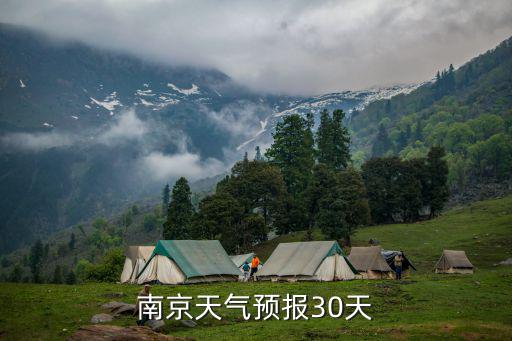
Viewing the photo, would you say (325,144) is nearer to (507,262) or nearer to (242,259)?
(242,259)

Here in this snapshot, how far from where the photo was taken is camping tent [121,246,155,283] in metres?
59.4

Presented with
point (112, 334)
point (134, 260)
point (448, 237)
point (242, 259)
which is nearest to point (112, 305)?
point (112, 334)

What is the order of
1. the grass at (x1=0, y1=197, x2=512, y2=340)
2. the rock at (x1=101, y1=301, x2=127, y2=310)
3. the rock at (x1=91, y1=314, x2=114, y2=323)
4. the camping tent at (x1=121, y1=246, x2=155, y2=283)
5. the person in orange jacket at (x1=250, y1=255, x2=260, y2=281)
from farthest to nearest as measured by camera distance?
the camping tent at (x1=121, y1=246, x2=155, y2=283), the person in orange jacket at (x1=250, y1=255, x2=260, y2=281), the rock at (x1=101, y1=301, x2=127, y2=310), the rock at (x1=91, y1=314, x2=114, y2=323), the grass at (x1=0, y1=197, x2=512, y2=340)

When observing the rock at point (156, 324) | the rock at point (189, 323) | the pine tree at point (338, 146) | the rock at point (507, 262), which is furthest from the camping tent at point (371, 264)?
the pine tree at point (338, 146)

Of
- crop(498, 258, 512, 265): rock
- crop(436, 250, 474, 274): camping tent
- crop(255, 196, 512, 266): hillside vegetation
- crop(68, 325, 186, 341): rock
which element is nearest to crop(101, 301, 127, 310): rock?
crop(68, 325, 186, 341): rock

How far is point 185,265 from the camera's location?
5003 cm

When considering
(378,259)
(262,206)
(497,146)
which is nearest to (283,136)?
(262,206)

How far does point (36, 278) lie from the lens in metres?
123

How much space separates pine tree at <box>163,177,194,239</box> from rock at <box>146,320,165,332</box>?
5983 centimetres

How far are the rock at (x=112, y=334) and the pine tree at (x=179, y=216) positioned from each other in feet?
212

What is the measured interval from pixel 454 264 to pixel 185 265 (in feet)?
94.9

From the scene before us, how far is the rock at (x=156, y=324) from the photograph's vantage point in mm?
25781

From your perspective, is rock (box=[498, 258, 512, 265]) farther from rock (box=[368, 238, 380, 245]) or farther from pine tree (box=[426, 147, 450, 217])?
pine tree (box=[426, 147, 450, 217])

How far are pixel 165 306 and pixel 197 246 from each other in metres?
22.9
